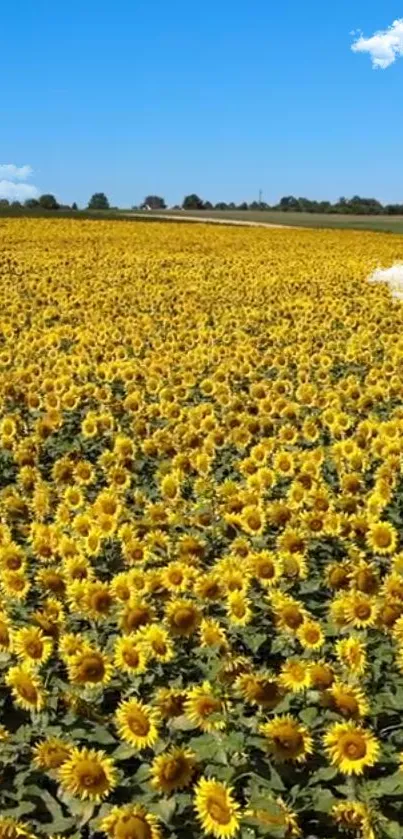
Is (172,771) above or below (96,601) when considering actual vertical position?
below

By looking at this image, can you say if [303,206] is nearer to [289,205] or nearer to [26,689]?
[289,205]

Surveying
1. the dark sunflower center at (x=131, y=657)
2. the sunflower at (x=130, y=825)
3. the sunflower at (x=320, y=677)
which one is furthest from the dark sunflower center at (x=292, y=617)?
the sunflower at (x=130, y=825)

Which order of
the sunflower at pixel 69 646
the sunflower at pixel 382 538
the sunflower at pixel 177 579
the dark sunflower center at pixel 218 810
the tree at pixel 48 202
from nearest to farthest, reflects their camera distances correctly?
the dark sunflower center at pixel 218 810
the sunflower at pixel 69 646
the sunflower at pixel 177 579
the sunflower at pixel 382 538
the tree at pixel 48 202

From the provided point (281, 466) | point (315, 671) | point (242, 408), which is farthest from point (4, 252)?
point (315, 671)

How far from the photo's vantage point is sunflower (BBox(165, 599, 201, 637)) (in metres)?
4.26

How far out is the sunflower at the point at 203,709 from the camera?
3.57 m

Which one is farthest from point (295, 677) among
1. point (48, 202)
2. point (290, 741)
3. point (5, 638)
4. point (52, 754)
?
point (48, 202)

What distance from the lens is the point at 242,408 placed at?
8.77 meters

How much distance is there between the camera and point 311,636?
4.31 m

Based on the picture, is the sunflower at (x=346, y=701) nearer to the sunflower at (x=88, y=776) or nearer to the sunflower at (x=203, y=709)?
the sunflower at (x=203, y=709)

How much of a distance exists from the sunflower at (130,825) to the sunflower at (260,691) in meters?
0.76

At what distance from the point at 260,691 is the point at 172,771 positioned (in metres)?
0.55

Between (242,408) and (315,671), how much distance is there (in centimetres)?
503

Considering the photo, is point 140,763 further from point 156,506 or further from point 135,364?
point 135,364
